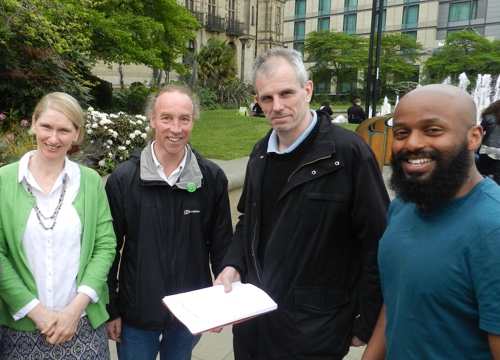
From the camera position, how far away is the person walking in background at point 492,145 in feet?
18.9

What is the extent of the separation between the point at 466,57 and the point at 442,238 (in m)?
49.2

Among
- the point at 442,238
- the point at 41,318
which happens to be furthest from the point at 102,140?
the point at 442,238

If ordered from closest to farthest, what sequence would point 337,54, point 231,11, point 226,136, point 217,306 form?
point 217,306 → point 226,136 → point 231,11 → point 337,54

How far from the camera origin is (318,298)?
6.70ft

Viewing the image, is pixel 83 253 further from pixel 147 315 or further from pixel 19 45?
pixel 19 45

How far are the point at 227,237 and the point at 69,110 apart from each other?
3.75 ft

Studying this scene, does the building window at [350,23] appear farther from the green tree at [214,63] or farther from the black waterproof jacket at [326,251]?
the black waterproof jacket at [326,251]

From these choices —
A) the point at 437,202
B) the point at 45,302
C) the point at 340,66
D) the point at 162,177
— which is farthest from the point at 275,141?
the point at 340,66

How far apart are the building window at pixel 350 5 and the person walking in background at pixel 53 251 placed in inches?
2662

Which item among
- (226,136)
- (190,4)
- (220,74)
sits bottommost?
(226,136)

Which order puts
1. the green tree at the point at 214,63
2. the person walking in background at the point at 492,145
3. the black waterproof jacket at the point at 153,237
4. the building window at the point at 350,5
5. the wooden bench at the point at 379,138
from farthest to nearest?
the building window at the point at 350,5 → the green tree at the point at 214,63 → the wooden bench at the point at 379,138 → the person walking in background at the point at 492,145 → the black waterproof jacket at the point at 153,237

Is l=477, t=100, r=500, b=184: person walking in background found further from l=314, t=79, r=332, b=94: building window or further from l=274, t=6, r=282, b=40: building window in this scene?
l=274, t=6, r=282, b=40: building window

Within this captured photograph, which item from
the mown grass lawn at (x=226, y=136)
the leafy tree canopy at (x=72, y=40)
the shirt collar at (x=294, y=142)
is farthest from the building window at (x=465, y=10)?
the shirt collar at (x=294, y=142)

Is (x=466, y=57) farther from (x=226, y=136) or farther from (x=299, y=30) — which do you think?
(x=226, y=136)
